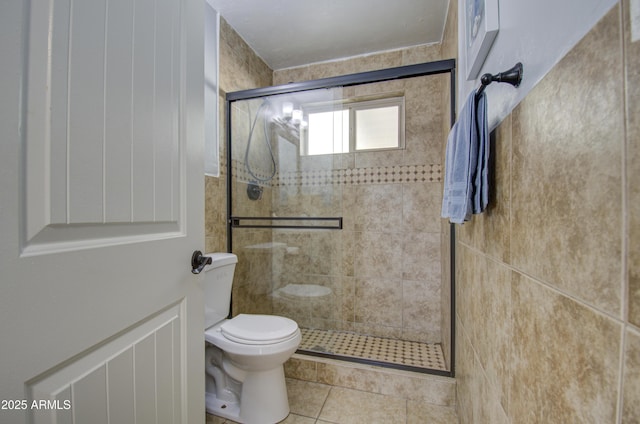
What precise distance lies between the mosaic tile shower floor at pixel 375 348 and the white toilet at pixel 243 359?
0.49 metres

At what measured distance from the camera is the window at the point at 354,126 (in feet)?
6.53

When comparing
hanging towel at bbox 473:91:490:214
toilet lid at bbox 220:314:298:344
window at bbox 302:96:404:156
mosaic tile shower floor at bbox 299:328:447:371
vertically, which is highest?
window at bbox 302:96:404:156

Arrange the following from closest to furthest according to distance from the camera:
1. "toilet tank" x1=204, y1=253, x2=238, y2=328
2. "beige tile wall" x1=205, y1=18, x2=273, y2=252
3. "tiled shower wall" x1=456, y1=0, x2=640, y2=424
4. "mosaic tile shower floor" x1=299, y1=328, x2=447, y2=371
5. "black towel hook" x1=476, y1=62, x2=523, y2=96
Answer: "tiled shower wall" x1=456, y1=0, x2=640, y2=424 < "black towel hook" x1=476, y1=62, x2=523, y2=96 < "toilet tank" x1=204, y1=253, x2=238, y2=328 < "mosaic tile shower floor" x1=299, y1=328, x2=447, y2=371 < "beige tile wall" x1=205, y1=18, x2=273, y2=252

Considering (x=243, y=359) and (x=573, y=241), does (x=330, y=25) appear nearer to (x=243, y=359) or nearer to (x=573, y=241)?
(x=573, y=241)

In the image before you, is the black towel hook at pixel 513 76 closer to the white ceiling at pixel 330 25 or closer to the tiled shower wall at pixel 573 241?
the tiled shower wall at pixel 573 241

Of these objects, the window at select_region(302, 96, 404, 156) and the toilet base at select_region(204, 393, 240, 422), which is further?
the window at select_region(302, 96, 404, 156)

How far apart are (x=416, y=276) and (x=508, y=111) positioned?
167cm

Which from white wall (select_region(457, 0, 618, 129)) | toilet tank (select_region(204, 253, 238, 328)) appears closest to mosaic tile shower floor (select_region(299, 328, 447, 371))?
toilet tank (select_region(204, 253, 238, 328))

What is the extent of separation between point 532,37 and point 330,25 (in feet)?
5.65

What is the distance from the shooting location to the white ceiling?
1.77 m

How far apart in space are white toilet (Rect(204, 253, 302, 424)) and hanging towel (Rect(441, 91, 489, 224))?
106 centimetres

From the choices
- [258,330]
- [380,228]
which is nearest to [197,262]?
[258,330]

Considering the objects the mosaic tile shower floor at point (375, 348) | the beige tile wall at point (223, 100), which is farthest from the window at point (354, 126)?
the mosaic tile shower floor at point (375, 348)

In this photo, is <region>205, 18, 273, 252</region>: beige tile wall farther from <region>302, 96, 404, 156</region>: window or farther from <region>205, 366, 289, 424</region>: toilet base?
<region>205, 366, 289, 424</region>: toilet base
